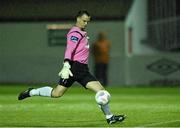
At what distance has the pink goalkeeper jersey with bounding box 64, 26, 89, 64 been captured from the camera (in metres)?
13.1

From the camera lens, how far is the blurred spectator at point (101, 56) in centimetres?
3019

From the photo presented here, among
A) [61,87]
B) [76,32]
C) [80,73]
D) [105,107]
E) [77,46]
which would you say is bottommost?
[105,107]

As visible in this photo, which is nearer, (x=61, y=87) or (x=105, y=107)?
(x=105, y=107)

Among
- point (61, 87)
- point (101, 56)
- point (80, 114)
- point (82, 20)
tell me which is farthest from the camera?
point (101, 56)

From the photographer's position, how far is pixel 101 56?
30.4 meters

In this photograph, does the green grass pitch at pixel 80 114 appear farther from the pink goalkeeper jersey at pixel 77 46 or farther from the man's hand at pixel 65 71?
the pink goalkeeper jersey at pixel 77 46

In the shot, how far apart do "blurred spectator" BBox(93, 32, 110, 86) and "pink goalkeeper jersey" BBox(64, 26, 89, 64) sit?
54.7 ft

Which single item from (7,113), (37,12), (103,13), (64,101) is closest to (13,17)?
(37,12)

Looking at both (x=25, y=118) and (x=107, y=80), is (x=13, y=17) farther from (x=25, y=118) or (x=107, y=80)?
(x=25, y=118)

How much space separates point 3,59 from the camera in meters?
32.6

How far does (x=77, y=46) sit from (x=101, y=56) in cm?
1725

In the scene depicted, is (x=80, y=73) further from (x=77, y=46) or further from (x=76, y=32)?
(x=76, y=32)

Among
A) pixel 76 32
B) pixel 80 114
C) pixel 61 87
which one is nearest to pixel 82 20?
pixel 76 32

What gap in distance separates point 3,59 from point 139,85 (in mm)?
5758
